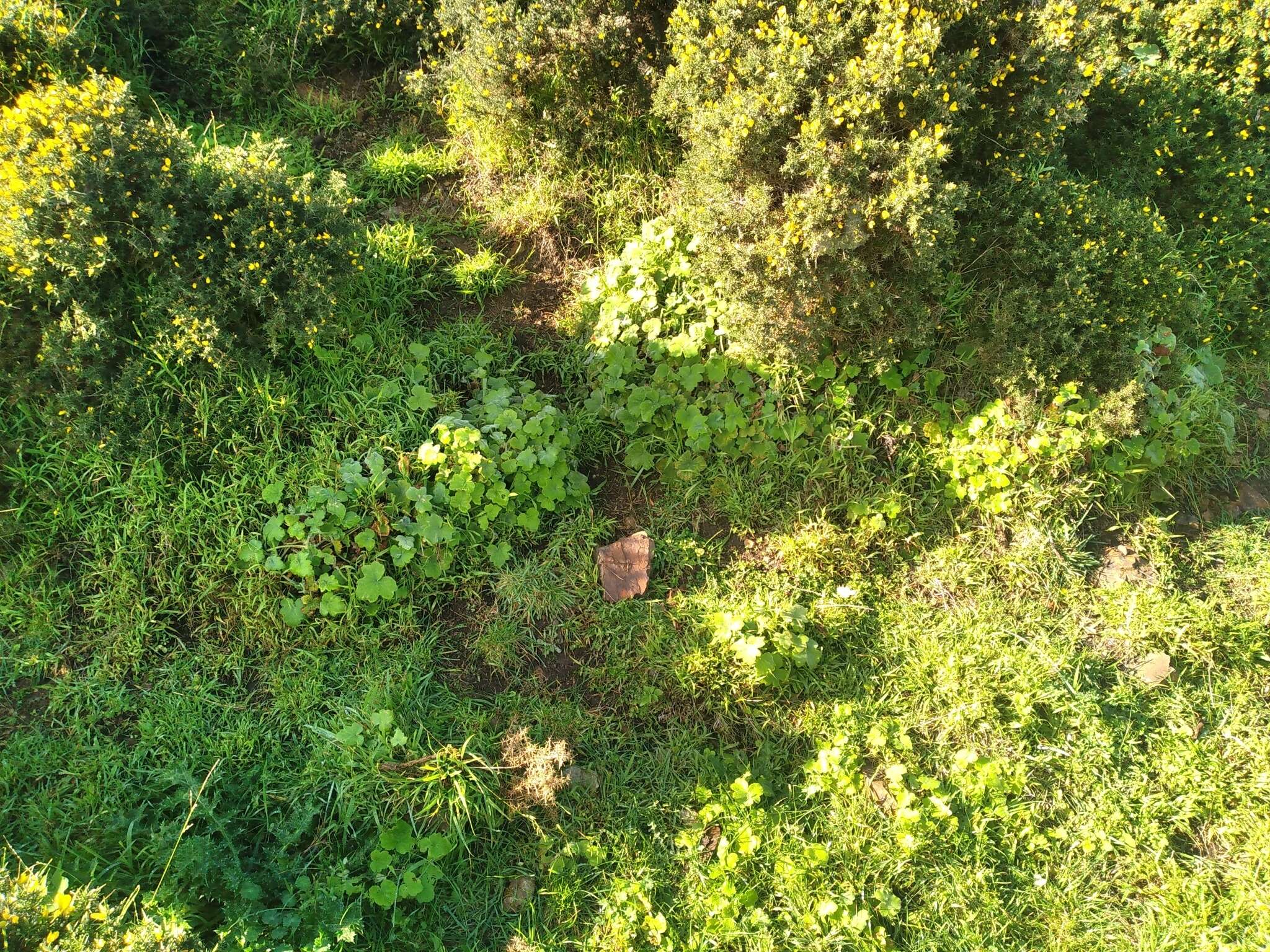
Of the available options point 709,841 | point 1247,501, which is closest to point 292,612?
point 709,841

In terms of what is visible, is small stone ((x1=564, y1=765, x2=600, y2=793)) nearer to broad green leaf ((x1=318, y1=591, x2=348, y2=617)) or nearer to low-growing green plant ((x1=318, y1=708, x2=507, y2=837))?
low-growing green plant ((x1=318, y1=708, x2=507, y2=837))

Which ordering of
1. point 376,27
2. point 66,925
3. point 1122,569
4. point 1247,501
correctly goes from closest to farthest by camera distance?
point 66,925, point 1122,569, point 1247,501, point 376,27

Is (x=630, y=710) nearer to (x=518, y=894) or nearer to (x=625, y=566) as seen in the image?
(x=625, y=566)

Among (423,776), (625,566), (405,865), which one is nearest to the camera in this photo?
(405,865)

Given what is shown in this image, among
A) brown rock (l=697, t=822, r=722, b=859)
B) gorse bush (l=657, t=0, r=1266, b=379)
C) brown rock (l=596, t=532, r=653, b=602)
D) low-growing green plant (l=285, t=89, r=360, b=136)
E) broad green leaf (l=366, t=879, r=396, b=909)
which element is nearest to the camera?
broad green leaf (l=366, t=879, r=396, b=909)

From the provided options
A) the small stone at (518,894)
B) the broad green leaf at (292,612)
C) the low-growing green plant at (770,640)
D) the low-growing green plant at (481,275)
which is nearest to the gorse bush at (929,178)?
the low-growing green plant at (481,275)

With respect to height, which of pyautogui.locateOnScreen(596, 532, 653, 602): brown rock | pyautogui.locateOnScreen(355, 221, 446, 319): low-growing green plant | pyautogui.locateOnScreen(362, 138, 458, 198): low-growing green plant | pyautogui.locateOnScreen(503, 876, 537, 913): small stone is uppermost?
pyautogui.locateOnScreen(362, 138, 458, 198): low-growing green plant

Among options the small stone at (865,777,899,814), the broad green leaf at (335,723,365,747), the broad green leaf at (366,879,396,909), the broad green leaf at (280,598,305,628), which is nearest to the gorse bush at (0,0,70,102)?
the broad green leaf at (280,598,305,628)

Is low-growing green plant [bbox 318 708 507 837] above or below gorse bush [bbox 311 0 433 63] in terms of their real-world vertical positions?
below
